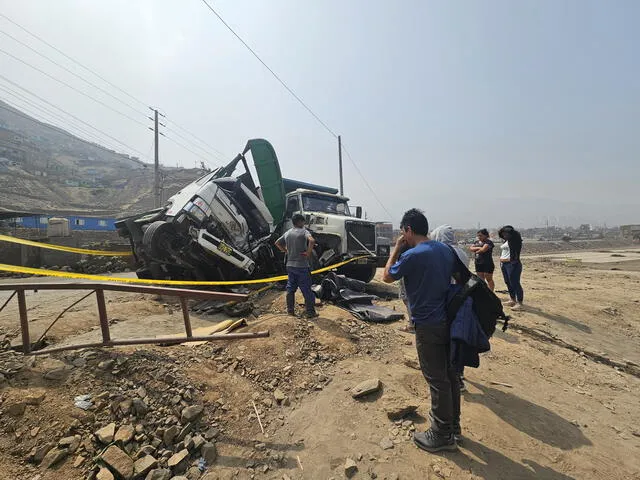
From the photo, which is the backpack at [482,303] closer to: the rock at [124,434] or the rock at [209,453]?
the rock at [209,453]

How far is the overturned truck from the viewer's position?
6.40 meters

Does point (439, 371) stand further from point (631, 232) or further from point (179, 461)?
point (631, 232)

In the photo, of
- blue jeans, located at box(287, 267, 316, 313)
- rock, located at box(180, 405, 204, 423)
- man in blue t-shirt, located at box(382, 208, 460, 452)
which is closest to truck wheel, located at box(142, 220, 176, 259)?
blue jeans, located at box(287, 267, 316, 313)

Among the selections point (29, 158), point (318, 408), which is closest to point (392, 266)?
point (318, 408)

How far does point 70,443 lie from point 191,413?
0.79m

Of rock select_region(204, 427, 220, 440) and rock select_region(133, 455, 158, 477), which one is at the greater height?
rock select_region(133, 455, 158, 477)

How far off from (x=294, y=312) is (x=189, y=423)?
268 cm

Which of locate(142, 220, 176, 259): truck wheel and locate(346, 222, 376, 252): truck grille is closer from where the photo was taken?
locate(142, 220, 176, 259): truck wheel

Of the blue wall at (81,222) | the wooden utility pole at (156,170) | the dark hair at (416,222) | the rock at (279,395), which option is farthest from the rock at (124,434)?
the blue wall at (81,222)

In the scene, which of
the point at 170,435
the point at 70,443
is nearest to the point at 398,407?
the point at 170,435

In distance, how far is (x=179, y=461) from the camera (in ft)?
7.24

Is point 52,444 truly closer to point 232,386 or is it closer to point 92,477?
point 92,477

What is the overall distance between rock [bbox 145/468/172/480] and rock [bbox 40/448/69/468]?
0.61m

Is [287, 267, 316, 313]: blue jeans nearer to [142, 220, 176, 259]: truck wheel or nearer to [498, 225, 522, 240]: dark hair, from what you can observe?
[142, 220, 176, 259]: truck wheel
